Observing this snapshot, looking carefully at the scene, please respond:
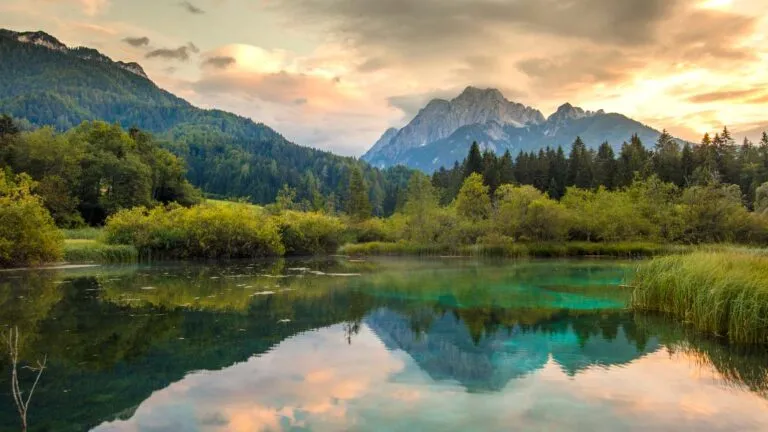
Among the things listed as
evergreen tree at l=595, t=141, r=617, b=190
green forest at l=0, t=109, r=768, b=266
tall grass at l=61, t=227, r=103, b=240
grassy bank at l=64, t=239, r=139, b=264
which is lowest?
grassy bank at l=64, t=239, r=139, b=264

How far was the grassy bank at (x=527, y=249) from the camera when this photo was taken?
50.0 m

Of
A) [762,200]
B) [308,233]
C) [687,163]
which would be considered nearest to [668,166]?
[687,163]

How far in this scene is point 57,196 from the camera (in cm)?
5894

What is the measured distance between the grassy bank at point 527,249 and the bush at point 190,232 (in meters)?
13.2

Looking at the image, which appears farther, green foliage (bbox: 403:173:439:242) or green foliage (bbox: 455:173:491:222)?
green foliage (bbox: 455:173:491:222)

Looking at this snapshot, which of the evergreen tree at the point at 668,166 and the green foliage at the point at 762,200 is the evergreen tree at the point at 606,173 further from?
the green foliage at the point at 762,200

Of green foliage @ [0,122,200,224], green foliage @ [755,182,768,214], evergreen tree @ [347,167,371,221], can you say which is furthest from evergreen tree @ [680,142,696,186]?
green foliage @ [0,122,200,224]

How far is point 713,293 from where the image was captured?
47.3ft

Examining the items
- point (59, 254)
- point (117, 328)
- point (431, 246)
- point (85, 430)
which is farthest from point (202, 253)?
point (85, 430)

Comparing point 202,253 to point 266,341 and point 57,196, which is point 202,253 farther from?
point 266,341

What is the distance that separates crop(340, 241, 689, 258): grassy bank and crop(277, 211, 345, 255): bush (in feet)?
6.86

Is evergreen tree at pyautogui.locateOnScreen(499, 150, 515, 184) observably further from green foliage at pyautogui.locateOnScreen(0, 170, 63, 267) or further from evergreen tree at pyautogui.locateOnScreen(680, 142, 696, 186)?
green foliage at pyautogui.locateOnScreen(0, 170, 63, 267)

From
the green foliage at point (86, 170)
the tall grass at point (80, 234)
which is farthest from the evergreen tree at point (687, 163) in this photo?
the tall grass at point (80, 234)

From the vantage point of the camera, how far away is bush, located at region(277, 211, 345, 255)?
5381 centimetres
